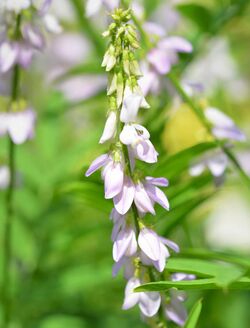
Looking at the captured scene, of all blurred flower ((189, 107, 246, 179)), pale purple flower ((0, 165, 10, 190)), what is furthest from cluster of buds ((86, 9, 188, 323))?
pale purple flower ((0, 165, 10, 190))

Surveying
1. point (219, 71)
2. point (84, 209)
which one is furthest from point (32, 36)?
point (219, 71)

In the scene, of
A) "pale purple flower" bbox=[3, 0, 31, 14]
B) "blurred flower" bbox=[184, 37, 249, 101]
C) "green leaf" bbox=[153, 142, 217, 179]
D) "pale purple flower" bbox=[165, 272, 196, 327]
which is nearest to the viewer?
"pale purple flower" bbox=[165, 272, 196, 327]

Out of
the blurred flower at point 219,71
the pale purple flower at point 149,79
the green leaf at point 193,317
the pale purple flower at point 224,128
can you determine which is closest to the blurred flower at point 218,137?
the pale purple flower at point 224,128

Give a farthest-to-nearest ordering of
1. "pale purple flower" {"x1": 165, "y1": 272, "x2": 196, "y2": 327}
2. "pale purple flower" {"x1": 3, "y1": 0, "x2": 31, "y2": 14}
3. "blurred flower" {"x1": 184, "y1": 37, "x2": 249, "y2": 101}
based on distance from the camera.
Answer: "blurred flower" {"x1": 184, "y1": 37, "x2": 249, "y2": 101} < "pale purple flower" {"x1": 3, "y1": 0, "x2": 31, "y2": 14} < "pale purple flower" {"x1": 165, "y1": 272, "x2": 196, "y2": 327}

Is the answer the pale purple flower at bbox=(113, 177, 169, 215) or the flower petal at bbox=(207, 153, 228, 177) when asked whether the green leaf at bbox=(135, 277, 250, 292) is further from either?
the flower petal at bbox=(207, 153, 228, 177)

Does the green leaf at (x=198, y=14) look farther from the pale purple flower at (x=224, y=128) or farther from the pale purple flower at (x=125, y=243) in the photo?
the pale purple flower at (x=125, y=243)

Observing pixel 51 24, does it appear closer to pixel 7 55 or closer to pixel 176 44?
pixel 7 55

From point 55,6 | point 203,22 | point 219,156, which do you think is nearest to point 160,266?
point 219,156
